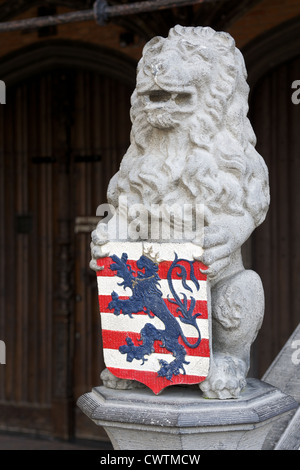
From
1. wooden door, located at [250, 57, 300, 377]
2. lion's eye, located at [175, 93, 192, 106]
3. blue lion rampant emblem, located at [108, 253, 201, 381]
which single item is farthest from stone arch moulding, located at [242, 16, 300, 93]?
blue lion rampant emblem, located at [108, 253, 201, 381]

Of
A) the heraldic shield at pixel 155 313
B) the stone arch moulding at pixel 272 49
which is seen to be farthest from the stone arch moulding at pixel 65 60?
the heraldic shield at pixel 155 313

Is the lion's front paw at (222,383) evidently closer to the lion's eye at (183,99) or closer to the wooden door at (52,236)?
the lion's eye at (183,99)

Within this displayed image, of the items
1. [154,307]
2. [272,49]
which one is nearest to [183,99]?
[154,307]

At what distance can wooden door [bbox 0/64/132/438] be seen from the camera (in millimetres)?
6105

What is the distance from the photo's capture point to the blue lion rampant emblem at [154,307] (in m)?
2.48

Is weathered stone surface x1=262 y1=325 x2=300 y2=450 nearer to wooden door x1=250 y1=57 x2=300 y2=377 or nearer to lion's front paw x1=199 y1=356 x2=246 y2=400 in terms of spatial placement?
lion's front paw x1=199 y1=356 x2=246 y2=400

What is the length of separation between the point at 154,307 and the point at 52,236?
3.87 m

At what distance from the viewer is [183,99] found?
264cm

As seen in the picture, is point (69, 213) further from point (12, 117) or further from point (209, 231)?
point (209, 231)

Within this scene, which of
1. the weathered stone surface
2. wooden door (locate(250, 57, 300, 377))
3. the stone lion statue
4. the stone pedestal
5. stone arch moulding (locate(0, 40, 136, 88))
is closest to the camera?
the stone pedestal

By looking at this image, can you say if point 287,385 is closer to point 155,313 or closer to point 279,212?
point 155,313

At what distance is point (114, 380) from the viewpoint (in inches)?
106

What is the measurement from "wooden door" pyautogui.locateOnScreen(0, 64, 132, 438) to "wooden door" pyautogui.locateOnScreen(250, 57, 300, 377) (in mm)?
1223

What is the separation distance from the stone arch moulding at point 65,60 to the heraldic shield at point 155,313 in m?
3.35
